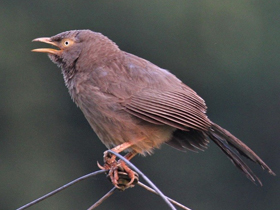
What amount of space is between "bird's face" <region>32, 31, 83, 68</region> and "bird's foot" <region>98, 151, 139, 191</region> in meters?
1.22

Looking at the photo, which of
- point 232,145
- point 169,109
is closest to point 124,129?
point 169,109

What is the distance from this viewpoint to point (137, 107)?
18.9ft

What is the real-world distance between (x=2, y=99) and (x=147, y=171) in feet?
13.3

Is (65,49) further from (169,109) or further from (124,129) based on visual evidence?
(169,109)

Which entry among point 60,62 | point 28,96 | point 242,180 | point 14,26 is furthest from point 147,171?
point 60,62

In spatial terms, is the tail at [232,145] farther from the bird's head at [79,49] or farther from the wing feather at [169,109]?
the bird's head at [79,49]

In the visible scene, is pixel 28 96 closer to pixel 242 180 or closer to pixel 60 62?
pixel 242 180

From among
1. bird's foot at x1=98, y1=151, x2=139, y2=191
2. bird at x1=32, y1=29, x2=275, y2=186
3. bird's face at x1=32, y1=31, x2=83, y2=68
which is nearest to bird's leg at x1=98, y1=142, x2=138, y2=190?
bird's foot at x1=98, y1=151, x2=139, y2=191

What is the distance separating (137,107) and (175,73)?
1237cm

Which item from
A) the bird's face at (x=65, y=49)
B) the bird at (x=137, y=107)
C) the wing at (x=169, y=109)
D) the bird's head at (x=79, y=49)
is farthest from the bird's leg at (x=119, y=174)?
the bird's face at (x=65, y=49)

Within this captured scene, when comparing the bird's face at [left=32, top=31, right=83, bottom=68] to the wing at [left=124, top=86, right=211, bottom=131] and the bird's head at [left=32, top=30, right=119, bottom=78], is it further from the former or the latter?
the wing at [left=124, top=86, right=211, bottom=131]

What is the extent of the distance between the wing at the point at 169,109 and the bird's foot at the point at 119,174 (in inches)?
23.8

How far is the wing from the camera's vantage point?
18.7 feet

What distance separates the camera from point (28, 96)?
19047mm
